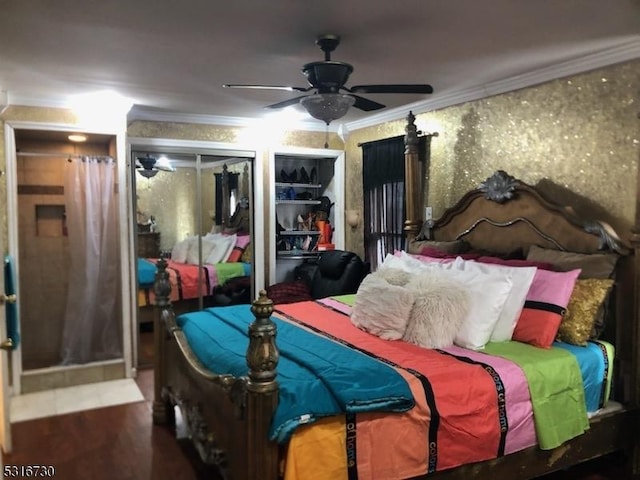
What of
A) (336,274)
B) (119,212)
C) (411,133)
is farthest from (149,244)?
(411,133)

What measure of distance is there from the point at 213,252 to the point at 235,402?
3.22 meters

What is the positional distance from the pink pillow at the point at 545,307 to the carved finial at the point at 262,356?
1.53 m

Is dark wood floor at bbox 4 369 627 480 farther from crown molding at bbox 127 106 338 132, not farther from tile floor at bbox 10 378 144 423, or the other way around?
crown molding at bbox 127 106 338 132

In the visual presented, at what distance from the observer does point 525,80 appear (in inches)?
139

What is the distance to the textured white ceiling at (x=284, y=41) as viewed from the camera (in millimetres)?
2316

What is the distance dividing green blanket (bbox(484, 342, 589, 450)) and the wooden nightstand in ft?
10.7

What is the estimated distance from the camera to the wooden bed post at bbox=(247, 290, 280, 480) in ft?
6.57

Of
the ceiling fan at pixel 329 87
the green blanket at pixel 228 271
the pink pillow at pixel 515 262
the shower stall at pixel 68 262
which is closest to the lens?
the ceiling fan at pixel 329 87

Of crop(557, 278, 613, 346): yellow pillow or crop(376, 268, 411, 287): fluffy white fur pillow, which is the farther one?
crop(376, 268, 411, 287): fluffy white fur pillow

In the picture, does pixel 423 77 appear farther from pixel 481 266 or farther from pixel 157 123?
pixel 157 123

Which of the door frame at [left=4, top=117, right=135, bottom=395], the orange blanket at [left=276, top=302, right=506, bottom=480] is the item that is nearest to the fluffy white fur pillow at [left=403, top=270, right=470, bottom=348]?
the orange blanket at [left=276, top=302, right=506, bottom=480]

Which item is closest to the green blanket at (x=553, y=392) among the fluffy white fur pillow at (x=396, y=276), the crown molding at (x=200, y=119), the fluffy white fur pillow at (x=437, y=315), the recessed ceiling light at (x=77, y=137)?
the fluffy white fur pillow at (x=437, y=315)

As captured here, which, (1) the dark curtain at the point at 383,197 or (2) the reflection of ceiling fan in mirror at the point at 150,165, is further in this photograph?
(2) the reflection of ceiling fan in mirror at the point at 150,165

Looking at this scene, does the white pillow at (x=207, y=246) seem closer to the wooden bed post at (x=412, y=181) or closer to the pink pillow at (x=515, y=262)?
the wooden bed post at (x=412, y=181)
